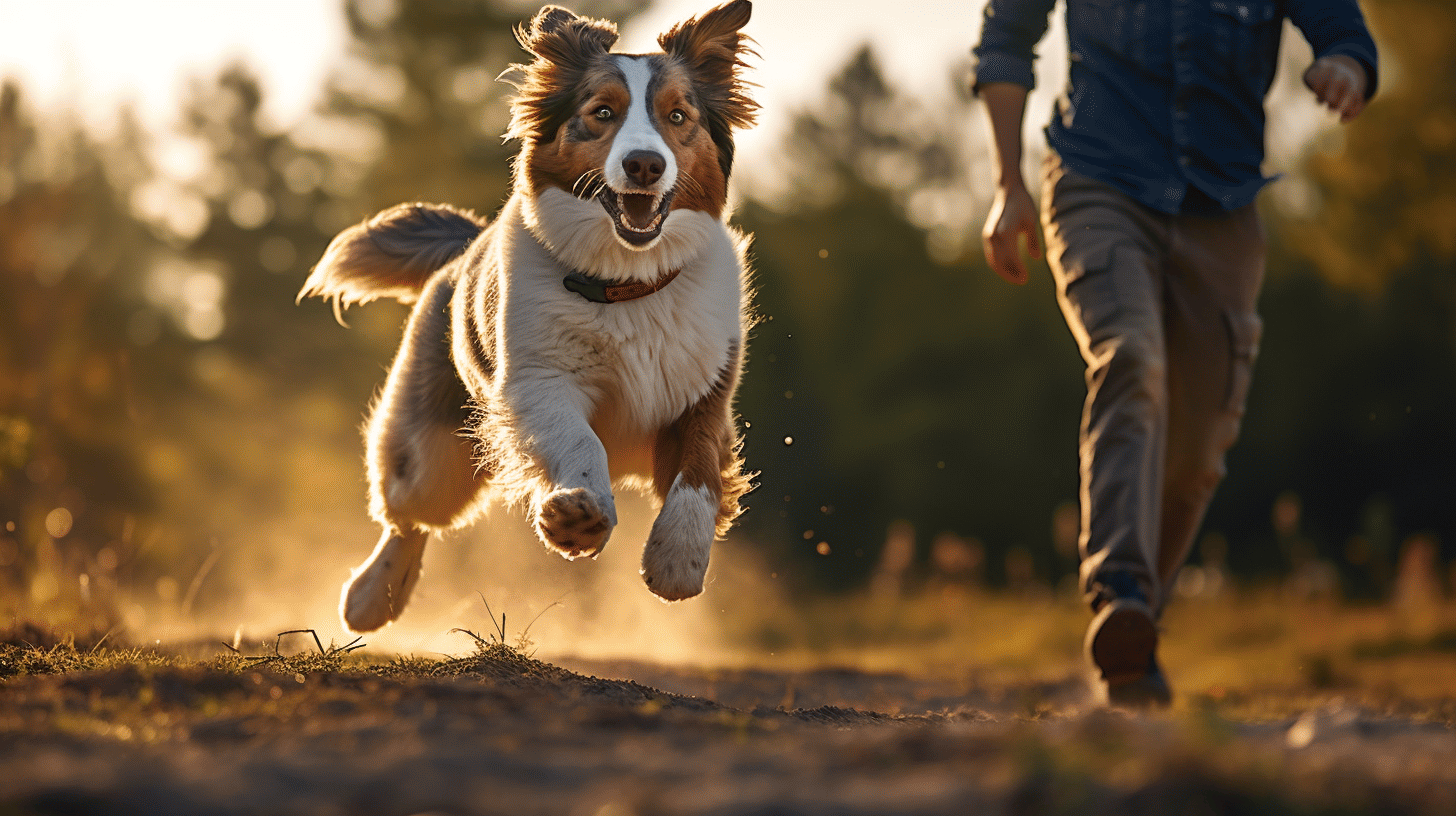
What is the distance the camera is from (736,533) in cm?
1447

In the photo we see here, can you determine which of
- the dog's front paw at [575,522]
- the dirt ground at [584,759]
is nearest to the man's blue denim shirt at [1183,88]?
the dirt ground at [584,759]

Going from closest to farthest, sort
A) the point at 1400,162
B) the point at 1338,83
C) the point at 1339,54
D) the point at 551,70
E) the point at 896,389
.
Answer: the point at 1338,83, the point at 1339,54, the point at 551,70, the point at 1400,162, the point at 896,389

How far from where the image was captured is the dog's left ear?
4.62 meters

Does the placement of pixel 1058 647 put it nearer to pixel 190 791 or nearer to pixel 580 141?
pixel 580 141

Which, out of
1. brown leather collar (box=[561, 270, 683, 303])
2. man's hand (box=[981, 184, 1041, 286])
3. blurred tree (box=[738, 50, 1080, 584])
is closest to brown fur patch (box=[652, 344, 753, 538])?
brown leather collar (box=[561, 270, 683, 303])

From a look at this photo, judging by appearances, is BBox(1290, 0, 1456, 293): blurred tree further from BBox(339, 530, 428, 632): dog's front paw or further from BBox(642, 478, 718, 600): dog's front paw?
BBox(642, 478, 718, 600): dog's front paw

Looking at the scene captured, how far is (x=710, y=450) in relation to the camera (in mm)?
4414

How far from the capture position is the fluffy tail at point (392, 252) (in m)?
5.77

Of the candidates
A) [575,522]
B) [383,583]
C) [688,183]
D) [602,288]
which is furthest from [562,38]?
[383,583]

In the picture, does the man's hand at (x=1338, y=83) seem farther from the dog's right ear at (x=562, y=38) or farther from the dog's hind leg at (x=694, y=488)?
the dog's right ear at (x=562, y=38)

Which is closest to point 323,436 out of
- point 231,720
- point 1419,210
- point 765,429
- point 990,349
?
point 765,429

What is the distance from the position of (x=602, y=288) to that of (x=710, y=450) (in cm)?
68

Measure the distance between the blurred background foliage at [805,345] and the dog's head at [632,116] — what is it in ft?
10.6

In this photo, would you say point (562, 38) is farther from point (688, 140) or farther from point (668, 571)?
point (668, 571)
